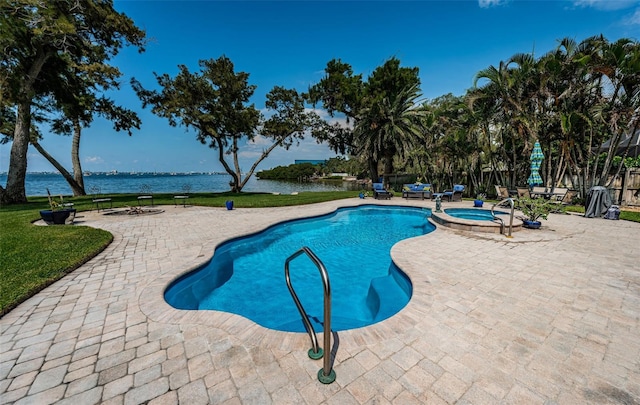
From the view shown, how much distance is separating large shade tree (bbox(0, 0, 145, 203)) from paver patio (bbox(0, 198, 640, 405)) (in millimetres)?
14771

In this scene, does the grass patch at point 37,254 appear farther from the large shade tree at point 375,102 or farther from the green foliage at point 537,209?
the large shade tree at point 375,102

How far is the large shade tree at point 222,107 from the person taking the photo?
1917cm

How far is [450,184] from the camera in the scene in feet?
66.7

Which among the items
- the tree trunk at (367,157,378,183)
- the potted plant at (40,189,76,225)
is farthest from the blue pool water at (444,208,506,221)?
the potted plant at (40,189,76,225)

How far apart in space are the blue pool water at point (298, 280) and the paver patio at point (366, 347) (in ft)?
1.79

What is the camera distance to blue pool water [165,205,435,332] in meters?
4.26

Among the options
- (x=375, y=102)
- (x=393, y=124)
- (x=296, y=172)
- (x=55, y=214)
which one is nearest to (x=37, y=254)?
(x=55, y=214)

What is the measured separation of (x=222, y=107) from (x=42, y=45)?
9848 mm

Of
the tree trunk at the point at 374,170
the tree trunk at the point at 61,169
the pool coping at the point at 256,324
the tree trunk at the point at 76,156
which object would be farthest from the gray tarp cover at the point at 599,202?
the tree trunk at the point at 76,156

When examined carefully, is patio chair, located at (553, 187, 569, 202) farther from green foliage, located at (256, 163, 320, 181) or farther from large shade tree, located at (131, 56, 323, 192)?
green foliage, located at (256, 163, 320, 181)

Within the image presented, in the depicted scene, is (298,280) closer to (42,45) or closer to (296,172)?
(42,45)

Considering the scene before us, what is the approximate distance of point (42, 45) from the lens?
42.6 feet

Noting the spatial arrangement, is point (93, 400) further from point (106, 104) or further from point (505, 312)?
point (106, 104)

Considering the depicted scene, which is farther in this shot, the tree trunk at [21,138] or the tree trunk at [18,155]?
the tree trunk at [18,155]
